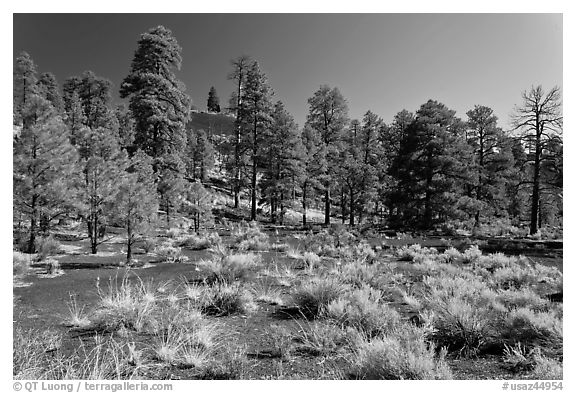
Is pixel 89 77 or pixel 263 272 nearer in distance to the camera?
pixel 263 272

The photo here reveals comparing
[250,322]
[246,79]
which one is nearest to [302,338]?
[250,322]

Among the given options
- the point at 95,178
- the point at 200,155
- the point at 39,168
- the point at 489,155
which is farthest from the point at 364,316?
the point at 200,155

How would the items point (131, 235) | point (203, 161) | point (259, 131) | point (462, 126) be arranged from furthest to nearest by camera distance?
1. point (203, 161)
2. point (259, 131)
3. point (462, 126)
4. point (131, 235)

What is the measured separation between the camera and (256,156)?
28.3 meters

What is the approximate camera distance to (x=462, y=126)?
89.1ft

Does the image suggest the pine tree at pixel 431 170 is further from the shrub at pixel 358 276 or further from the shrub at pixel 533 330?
the shrub at pixel 533 330

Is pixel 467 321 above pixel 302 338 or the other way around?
above

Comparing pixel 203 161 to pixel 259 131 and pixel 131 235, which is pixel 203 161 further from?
pixel 131 235

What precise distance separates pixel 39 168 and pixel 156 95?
1326cm

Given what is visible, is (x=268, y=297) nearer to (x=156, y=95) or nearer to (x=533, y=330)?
(x=533, y=330)

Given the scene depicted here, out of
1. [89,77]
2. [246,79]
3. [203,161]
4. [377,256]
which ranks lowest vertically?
[377,256]

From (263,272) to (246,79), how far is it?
24918 mm

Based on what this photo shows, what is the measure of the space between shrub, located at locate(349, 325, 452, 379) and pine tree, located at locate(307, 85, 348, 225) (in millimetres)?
25910

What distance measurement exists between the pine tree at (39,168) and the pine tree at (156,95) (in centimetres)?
1040
